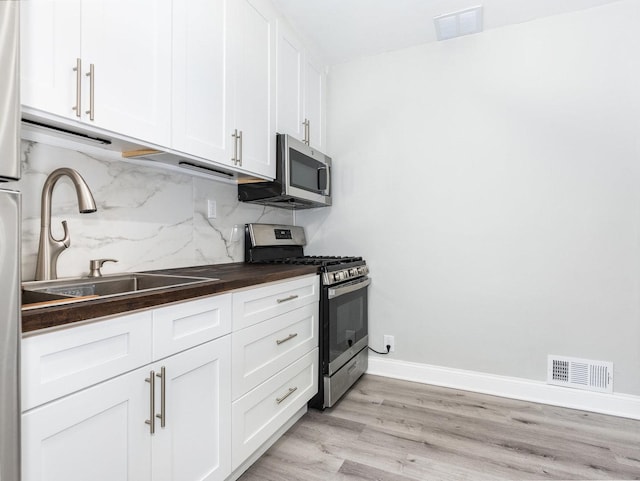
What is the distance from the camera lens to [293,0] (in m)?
2.23

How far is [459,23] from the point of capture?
2.46 metres

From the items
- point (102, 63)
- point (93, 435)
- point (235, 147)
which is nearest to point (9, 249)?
point (93, 435)

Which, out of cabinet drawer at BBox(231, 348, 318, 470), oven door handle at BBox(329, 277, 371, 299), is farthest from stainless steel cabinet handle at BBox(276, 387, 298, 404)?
oven door handle at BBox(329, 277, 371, 299)

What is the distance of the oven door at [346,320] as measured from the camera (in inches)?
89.1

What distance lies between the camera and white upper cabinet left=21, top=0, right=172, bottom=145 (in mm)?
1030

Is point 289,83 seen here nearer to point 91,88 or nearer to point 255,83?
point 255,83

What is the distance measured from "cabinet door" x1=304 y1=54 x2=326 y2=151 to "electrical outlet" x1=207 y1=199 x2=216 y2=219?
89 cm

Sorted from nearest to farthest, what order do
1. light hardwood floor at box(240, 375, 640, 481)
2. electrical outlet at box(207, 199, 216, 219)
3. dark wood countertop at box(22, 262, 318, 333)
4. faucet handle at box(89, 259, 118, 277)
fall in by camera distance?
dark wood countertop at box(22, 262, 318, 333)
faucet handle at box(89, 259, 118, 277)
light hardwood floor at box(240, 375, 640, 481)
electrical outlet at box(207, 199, 216, 219)

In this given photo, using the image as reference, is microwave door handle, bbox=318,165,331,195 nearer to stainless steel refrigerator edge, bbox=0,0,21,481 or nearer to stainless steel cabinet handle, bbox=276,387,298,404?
stainless steel cabinet handle, bbox=276,387,298,404

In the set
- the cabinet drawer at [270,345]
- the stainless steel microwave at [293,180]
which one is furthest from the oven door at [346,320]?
the stainless steel microwave at [293,180]

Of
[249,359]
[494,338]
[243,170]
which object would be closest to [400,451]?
[249,359]

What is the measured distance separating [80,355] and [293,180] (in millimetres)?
1641

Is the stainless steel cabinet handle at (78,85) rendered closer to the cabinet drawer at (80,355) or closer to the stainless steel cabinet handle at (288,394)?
the cabinet drawer at (80,355)

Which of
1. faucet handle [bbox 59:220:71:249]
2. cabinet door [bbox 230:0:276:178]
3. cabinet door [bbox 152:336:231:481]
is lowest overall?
cabinet door [bbox 152:336:231:481]
